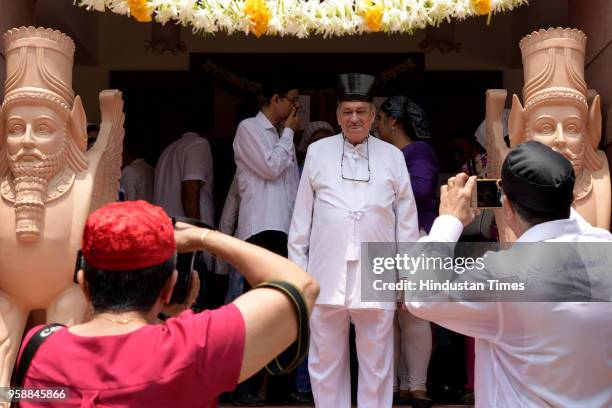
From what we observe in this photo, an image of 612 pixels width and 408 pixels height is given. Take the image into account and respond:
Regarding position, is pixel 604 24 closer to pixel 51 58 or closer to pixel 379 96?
pixel 379 96

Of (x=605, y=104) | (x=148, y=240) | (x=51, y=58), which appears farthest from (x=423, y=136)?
(x=148, y=240)

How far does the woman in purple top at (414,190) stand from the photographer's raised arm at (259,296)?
330cm

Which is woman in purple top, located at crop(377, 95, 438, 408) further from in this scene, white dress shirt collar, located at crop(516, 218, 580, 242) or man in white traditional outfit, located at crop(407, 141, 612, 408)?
white dress shirt collar, located at crop(516, 218, 580, 242)

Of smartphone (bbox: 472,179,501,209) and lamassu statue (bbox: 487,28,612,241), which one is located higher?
lamassu statue (bbox: 487,28,612,241)

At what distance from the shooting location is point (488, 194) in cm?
347

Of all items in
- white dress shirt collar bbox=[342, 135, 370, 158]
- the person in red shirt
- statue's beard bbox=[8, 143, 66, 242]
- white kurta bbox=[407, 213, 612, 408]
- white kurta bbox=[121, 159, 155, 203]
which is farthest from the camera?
white kurta bbox=[121, 159, 155, 203]

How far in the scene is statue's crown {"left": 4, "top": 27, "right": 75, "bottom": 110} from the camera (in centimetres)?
501

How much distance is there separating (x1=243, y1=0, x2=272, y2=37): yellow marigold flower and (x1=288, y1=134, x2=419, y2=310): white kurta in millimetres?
737

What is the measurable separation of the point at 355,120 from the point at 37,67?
1.74 m

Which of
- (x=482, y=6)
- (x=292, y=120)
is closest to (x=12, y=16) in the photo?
(x=292, y=120)

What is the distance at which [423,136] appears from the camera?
19.3 ft

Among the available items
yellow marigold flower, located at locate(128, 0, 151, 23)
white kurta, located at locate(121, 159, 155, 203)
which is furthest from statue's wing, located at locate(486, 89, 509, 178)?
white kurta, located at locate(121, 159, 155, 203)

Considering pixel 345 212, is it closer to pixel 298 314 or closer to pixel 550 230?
pixel 550 230

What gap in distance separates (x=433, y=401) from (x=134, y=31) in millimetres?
4119
